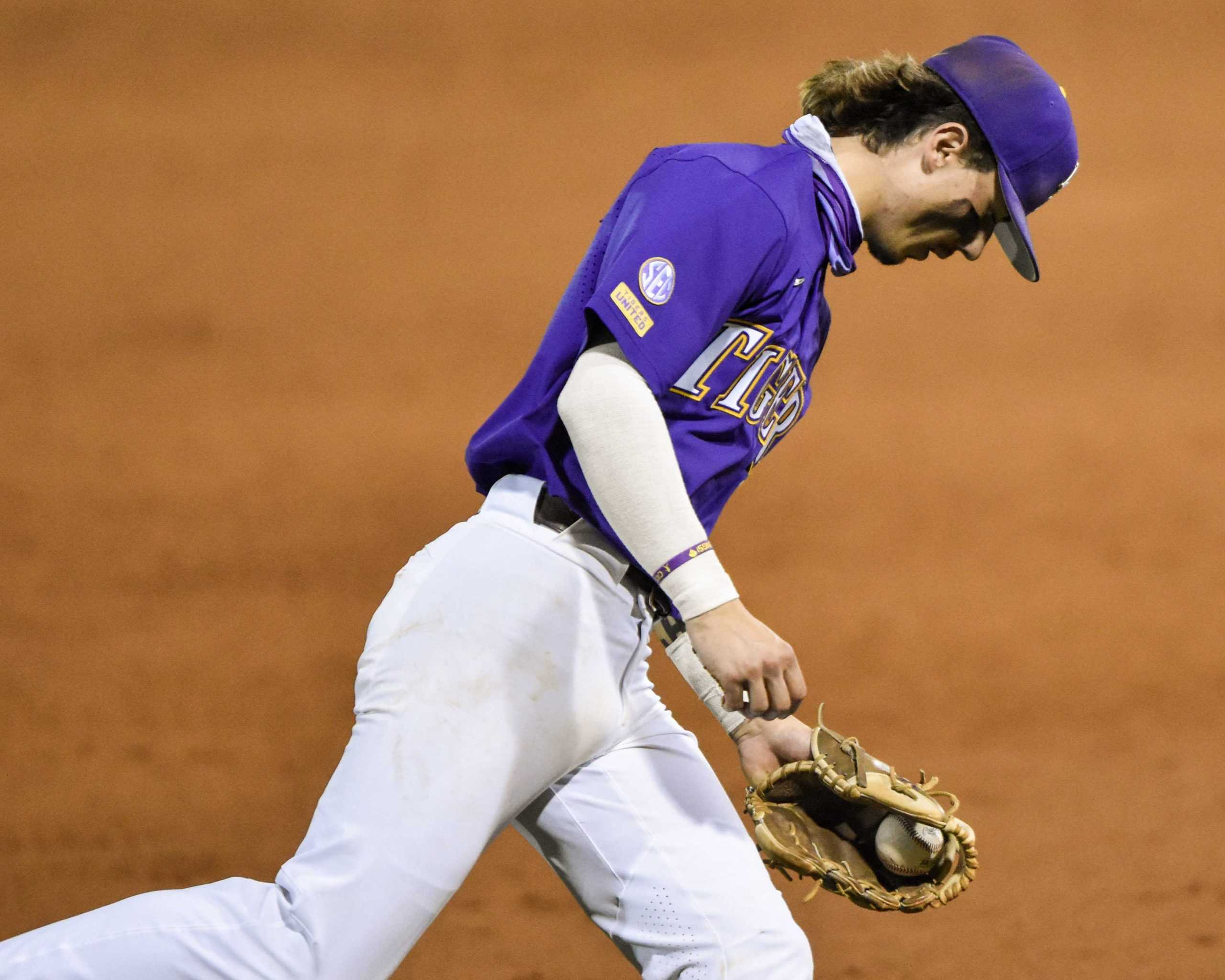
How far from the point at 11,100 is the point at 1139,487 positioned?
2.81 metres

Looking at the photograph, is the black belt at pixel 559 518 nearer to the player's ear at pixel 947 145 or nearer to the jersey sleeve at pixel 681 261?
the jersey sleeve at pixel 681 261

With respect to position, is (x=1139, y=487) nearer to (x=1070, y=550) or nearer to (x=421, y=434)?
(x=1070, y=550)

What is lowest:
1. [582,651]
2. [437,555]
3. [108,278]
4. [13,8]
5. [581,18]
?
[582,651]

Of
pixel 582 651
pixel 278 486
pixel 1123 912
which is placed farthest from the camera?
pixel 278 486

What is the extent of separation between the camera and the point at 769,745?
150 centimetres

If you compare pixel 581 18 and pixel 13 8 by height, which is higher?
pixel 13 8

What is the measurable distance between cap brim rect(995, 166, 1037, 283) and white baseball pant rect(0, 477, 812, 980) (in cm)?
61

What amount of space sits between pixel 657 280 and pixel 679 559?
257 millimetres

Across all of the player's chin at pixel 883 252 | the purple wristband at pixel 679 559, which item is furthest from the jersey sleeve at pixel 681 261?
the player's chin at pixel 883 252

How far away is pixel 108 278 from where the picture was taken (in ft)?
9.10

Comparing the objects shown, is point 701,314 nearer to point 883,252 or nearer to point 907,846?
point 883,252

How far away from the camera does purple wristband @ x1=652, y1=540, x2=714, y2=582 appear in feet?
3.53

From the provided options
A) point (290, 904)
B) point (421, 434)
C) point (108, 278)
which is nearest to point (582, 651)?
point (290, 904)

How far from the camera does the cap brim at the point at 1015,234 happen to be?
1359 mm
